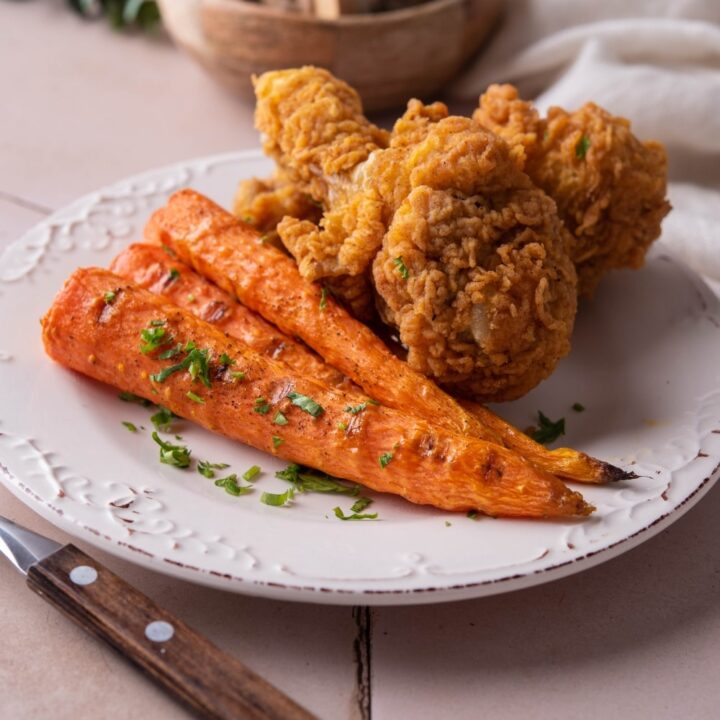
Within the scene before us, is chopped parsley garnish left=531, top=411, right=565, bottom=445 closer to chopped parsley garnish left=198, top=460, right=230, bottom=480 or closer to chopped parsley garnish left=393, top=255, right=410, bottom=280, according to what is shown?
chopped parsley garnish left=393, top=255, right=410, bottom=280

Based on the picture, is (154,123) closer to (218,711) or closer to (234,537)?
(234,537)

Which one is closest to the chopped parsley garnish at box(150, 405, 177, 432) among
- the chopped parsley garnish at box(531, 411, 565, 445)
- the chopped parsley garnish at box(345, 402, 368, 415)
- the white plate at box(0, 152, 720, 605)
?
the white plate at box(0, 152, 720, 605)

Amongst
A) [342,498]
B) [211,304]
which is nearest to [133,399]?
[211,304]

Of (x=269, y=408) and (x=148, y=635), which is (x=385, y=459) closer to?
(x=269, y=408)

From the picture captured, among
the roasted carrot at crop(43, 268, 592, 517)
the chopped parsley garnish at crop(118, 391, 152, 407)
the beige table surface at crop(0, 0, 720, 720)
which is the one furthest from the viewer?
the chopped parsley garnish at crop(118, 391, 152, 407)

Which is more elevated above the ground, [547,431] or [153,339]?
[153,339]

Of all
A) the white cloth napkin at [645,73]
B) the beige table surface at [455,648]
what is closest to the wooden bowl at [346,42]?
the white cloth napkin at [645,73]
